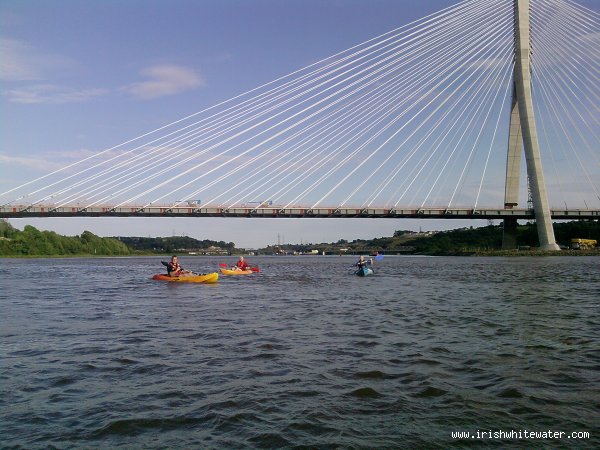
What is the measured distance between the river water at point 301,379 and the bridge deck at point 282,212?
47.1 metres

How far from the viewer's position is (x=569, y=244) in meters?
94.4

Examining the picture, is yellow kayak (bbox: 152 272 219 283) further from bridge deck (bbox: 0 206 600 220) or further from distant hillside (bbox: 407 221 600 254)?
distant hillside (bbox: 407 221 600 254)

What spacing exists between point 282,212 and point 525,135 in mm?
30076

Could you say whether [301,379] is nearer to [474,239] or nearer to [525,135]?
[525,135]

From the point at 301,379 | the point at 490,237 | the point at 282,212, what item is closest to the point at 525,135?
the point at 282,212

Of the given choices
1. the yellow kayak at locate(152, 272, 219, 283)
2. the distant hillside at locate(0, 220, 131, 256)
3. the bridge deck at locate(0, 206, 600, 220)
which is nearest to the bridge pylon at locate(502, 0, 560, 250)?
the bridge deck at locate(0, 206, 600, 220)

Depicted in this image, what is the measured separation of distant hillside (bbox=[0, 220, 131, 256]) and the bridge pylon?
89.8 metres

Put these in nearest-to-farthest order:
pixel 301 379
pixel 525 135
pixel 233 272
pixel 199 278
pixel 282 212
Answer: pixel 301 379, pixel 199 278, pixel 233 272, pixel 525 135, pixel 282 212

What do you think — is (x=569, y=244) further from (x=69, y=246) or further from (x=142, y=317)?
(x=69, y=246)

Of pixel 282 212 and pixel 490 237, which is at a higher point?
pixel 282 212

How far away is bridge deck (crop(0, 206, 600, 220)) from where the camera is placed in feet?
201

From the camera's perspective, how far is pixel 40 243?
10825 centimetres

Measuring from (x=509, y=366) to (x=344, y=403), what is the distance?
3.75m

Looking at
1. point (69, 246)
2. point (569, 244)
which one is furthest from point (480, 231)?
point (69, 246)
